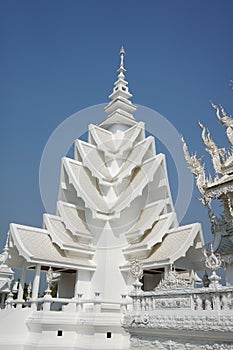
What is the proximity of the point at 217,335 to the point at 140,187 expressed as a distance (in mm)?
10071

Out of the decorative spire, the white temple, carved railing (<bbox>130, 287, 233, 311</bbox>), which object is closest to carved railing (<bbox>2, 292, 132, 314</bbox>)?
the white temple

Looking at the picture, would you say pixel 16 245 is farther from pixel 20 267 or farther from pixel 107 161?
pixel 107 161

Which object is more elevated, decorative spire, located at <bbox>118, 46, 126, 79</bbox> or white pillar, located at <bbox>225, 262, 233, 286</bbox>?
decorative spire, located at <bbox>118, 46, 126, 79</bbox>

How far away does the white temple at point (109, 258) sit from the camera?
9.20 m

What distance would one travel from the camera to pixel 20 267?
15.9 meters

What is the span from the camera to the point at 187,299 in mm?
8016

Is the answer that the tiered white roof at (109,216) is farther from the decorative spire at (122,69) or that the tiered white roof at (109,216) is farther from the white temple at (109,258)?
the decorative spire at (122,69)

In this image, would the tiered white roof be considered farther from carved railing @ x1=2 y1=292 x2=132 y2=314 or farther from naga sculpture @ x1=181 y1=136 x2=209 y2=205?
naga sculpture @ x1=181 y1=136 x2=209 y2=205

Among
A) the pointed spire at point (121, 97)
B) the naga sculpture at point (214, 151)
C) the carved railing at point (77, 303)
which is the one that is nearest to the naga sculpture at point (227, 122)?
the naga sculpture at point (214, 151)

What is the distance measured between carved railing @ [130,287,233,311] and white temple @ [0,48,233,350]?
1.0 inches

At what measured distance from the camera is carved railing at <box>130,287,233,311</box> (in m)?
7.16

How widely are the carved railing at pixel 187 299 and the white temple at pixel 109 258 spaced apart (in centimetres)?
3

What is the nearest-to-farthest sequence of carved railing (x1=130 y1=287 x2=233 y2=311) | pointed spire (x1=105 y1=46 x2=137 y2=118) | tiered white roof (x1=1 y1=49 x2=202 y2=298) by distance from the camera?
carved railing (x1=130 y1=287 x2=233 y2=311) < tiered white roof (x1=1 y1=49 x2=202 y2=298) < pointed spire (x1=105 y1=46 x2=137 y2=118)

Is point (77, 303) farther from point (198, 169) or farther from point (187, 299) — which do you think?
point (198, 169)
